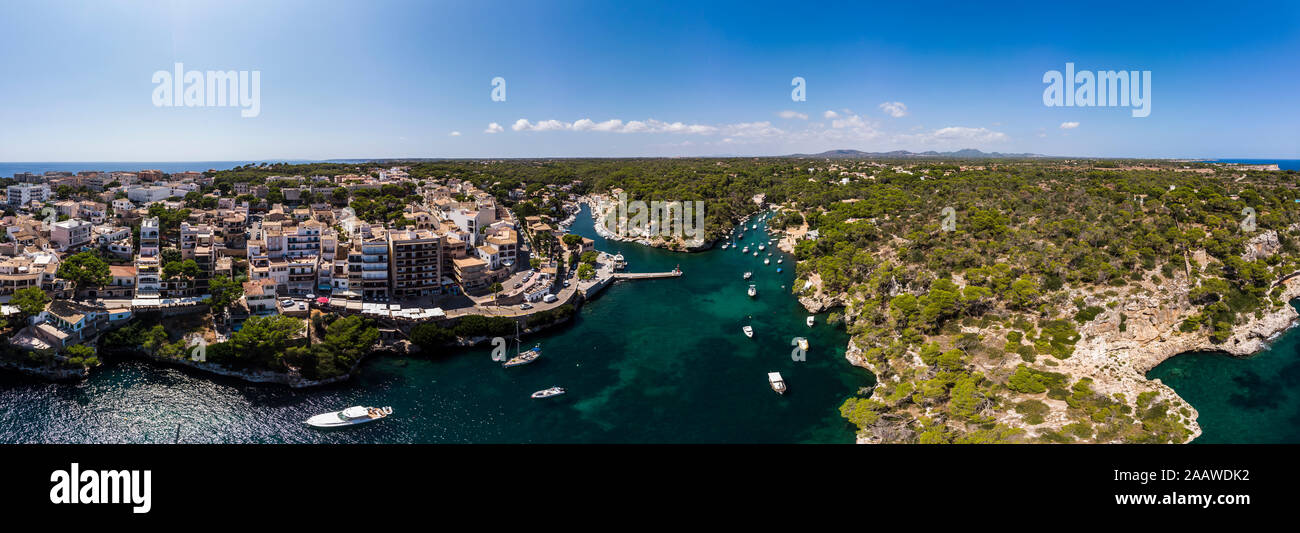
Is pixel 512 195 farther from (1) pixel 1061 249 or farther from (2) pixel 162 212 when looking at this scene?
(1) pixel 1061 249

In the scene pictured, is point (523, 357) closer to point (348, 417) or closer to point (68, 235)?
point (348, 417)

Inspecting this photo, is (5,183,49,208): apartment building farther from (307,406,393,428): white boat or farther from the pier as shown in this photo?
the pier

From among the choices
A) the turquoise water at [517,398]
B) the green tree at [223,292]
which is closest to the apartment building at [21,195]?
the green tree at [223,292]

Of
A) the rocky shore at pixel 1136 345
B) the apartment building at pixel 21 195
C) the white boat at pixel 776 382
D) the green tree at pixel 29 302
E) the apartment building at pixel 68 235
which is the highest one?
the apartment building at pixel 21 195

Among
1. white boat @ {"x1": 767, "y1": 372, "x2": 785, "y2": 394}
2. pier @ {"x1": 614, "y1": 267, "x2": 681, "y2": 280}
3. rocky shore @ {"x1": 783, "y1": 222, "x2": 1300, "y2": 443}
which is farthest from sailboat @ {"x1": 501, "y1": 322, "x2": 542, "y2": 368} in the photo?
rocky shore @ {"x1": 783, "y1": 222, "x2": 1300, "y2": 443}

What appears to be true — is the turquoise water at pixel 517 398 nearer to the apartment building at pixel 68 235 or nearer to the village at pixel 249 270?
the village at pixel 249 270
